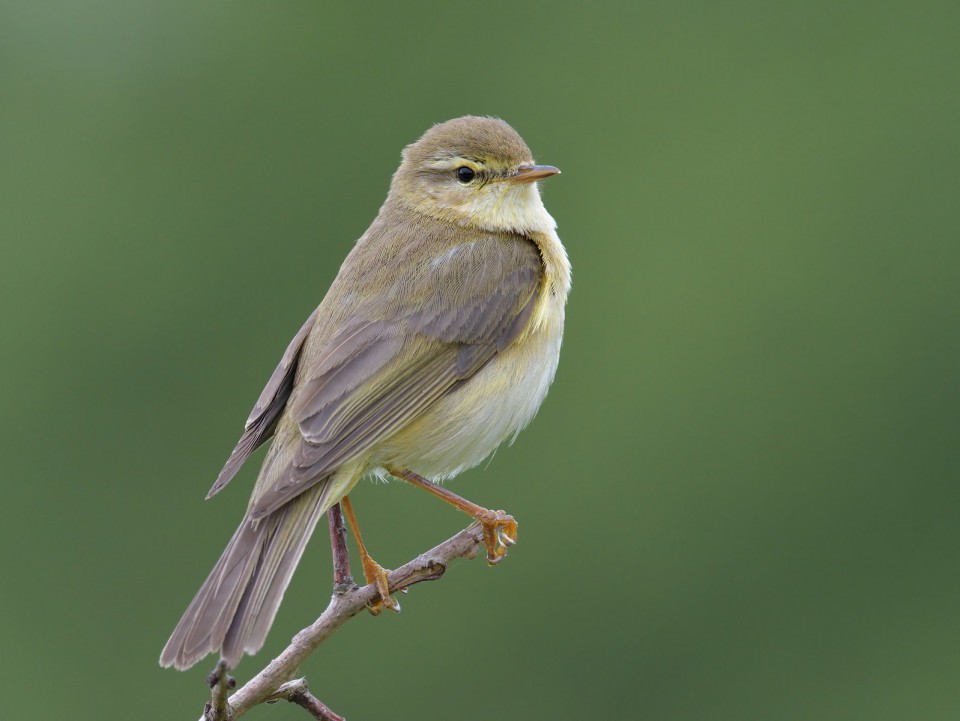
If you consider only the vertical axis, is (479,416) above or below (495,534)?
above

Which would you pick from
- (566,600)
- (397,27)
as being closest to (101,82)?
(397,27)

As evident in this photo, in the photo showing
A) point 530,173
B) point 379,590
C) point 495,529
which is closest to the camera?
point 379,590

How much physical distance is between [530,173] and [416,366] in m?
1.20

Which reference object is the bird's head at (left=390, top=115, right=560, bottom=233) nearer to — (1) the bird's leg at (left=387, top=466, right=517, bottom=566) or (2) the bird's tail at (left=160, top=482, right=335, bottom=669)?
(1) the bird's leg at (left=387, top=466, right=517, bottom=566)

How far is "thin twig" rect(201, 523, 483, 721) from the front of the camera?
3.78 metres

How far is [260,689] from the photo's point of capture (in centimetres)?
378

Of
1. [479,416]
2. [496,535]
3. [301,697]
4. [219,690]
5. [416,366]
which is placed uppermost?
[416,366]

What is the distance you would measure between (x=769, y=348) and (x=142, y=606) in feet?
19.1

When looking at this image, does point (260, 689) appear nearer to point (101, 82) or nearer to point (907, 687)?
point (907, 687)

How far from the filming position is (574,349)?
486 inches

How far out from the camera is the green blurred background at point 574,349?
36.1ft

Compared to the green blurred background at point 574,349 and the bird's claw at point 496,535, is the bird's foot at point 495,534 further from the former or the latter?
the green blurred background at point 574,349

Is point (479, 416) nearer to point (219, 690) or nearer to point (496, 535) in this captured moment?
Result: point (496, 535)

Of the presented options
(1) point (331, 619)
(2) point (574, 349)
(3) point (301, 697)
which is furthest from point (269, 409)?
(2) point (574, 349)
